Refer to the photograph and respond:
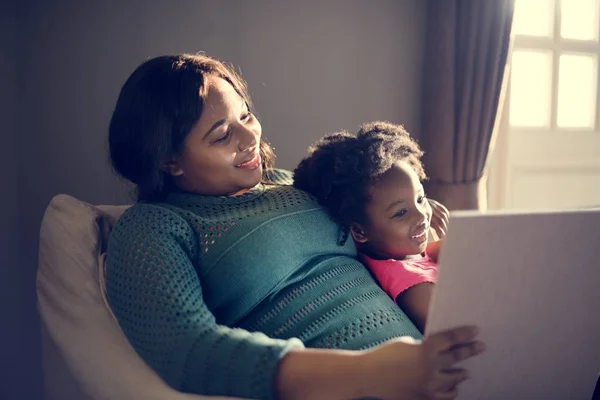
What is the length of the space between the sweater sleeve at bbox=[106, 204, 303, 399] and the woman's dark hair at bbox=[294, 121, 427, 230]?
36 cm

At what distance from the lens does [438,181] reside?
2.24 meters

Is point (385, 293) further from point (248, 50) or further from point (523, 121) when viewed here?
point (523, 121)

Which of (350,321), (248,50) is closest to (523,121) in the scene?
(248,50)

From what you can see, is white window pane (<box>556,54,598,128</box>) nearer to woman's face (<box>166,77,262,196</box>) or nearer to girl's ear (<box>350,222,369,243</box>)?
girl's ear (<box>350,222,369,243</box>)

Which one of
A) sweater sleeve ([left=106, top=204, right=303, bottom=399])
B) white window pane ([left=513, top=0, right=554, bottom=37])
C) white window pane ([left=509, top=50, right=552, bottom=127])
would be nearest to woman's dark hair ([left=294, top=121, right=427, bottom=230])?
sweater sleeve ([left=106, top=204, right=303, bottom=399])

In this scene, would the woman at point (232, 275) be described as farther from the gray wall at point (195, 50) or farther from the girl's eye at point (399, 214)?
the gray wall at point (195, 50)

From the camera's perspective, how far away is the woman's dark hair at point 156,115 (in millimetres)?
1171

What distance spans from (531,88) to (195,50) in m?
1.70

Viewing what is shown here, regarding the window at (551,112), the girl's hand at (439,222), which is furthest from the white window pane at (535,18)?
the girl's hand at (439,222)

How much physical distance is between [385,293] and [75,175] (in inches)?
42.6

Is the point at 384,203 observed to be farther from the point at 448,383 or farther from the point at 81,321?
the point at 81,321

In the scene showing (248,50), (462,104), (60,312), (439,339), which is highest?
(248,50)

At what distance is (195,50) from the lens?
1931 millimetres

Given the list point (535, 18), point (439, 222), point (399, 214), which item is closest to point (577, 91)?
point (535, 18)
